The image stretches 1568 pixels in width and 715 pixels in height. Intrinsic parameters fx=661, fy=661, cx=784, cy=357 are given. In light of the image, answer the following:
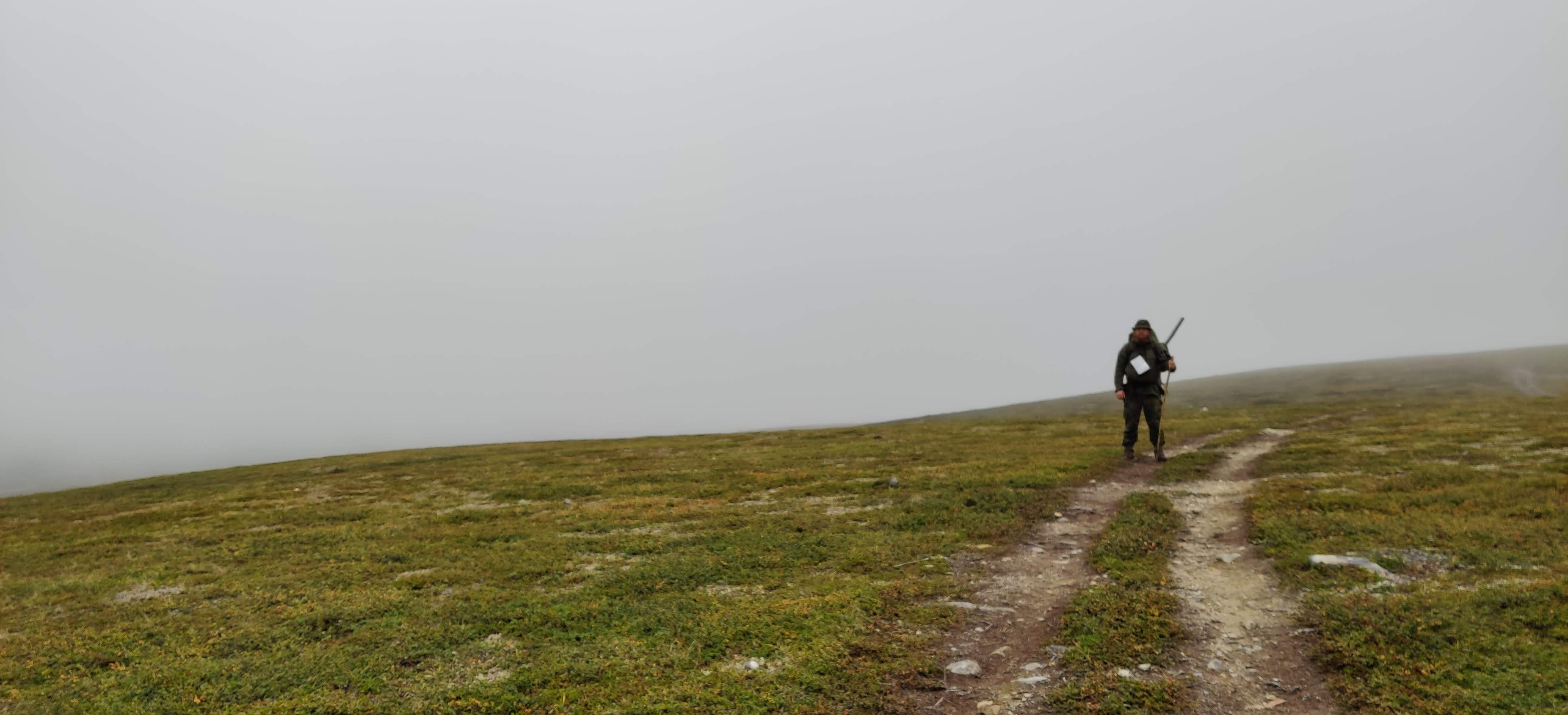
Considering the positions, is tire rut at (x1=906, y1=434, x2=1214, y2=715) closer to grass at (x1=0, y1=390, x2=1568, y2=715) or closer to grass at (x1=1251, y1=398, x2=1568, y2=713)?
grass at (x1=0, y1=390, x2=1568, y2=715)

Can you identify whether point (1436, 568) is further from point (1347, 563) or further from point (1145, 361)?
point (1145, 361)

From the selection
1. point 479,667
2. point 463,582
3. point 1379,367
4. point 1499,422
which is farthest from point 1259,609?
point 1379,367

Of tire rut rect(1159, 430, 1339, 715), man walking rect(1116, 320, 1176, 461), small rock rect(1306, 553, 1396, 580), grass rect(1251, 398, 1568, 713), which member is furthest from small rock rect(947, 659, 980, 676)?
man walking rect(1116, 320, 1176, 461)

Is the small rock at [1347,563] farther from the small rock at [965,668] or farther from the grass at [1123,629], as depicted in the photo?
the small rock at [965,668]

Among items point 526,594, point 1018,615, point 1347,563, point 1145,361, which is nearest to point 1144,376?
point 1145,361

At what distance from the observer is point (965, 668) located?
9.41m

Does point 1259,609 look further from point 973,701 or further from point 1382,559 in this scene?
point 973,701

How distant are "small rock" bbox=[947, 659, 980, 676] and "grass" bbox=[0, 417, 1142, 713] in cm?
28

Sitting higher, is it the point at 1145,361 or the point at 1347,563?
the point at 1145,361

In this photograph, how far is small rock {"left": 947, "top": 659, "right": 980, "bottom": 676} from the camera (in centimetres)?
925

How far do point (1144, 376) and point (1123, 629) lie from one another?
17734mm

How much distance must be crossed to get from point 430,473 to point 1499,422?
60550mm

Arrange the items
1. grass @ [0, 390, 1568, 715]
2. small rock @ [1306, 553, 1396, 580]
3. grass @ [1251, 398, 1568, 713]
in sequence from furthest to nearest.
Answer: small rock @ [1306, 553, 1396, 580] < grass @ [0, 390, 1568, 715] < grass @ [1251, 398, 1568, 713]

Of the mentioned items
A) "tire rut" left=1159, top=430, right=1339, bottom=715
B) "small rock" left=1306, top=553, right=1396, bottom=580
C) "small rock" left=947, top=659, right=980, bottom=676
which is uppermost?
"small rock" left=1306, top=553, right=1396, bottom=580
